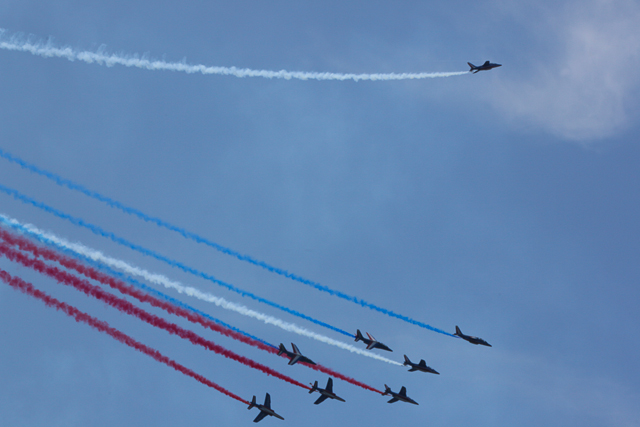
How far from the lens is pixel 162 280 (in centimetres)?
4503

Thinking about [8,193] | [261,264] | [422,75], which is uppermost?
[422,75]

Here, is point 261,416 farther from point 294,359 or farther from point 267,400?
point 294,359

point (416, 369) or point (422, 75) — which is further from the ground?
point (422, 75)

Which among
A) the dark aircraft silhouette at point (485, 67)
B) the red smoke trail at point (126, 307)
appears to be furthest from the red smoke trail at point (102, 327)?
the dark aircraft silhouette at point (485, 67)

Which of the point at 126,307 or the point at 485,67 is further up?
the point at 485,67

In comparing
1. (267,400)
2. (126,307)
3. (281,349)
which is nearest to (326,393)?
(267,400)

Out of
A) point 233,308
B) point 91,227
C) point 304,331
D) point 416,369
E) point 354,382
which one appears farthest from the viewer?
point 416,369

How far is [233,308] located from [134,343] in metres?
6.64

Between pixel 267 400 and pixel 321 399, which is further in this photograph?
pixel 321 399

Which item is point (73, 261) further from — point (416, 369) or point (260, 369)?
point (416, 369)

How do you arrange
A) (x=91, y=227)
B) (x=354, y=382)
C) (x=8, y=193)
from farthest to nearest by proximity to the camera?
(x=354, y=382), (x=91, y=227), (x=8, y=193)

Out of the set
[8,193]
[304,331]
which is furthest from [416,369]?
[8,193]

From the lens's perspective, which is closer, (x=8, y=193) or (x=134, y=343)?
(x=8, y=193)

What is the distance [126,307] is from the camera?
146 ft
